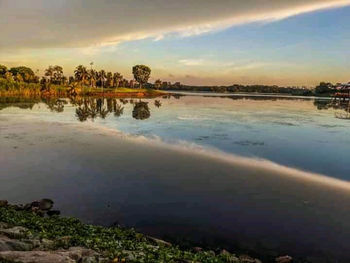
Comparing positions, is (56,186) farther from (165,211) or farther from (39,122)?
(39,122)

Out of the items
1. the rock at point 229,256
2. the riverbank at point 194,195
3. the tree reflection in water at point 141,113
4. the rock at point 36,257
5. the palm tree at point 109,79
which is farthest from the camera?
the palm tree at point 109,79

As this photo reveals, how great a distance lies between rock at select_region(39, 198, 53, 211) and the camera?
54.7 feet

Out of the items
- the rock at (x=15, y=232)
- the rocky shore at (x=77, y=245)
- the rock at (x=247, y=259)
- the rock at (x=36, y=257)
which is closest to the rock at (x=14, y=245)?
the rocky shore at (x=77, y=245)

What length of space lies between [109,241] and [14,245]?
3067mm

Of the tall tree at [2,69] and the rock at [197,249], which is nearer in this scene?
the rock at [197,249]

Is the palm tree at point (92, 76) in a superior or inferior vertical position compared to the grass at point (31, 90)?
superior

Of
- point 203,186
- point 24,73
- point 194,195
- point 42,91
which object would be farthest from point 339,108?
point 24,73

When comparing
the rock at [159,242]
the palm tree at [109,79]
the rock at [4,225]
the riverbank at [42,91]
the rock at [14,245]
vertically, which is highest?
the palm tree at [109,79]

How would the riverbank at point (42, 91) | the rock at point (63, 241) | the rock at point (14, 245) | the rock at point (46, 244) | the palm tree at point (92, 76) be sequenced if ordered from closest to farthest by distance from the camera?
the rock at point (14, 245) < the rock at point (46, 244) < the rock at point (63, 241) < the riverbank at point (42, 91) < the palm tree at point (92, 76)

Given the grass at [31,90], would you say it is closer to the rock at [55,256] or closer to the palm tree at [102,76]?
the palm tree at [102,76]

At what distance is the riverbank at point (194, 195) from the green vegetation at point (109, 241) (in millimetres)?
1546

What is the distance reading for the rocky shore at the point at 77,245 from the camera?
9.04 m

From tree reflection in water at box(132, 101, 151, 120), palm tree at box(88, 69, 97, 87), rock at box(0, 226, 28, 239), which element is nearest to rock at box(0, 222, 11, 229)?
rock at box(0, 226, 28, 239)

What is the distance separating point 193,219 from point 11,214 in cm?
800
